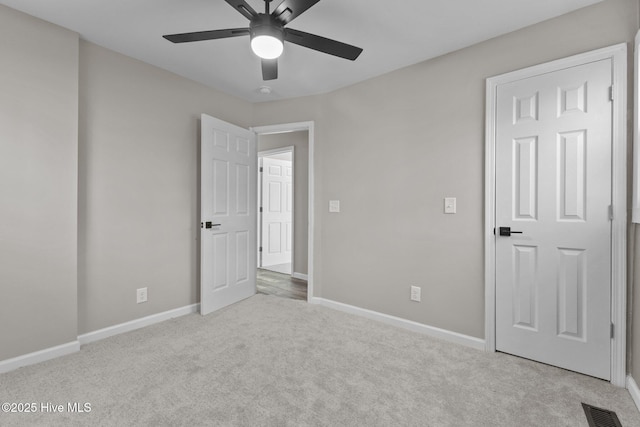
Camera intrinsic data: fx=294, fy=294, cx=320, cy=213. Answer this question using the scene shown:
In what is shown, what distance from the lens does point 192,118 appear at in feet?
10.2

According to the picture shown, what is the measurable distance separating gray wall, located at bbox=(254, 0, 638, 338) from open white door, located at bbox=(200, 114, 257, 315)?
838 mm

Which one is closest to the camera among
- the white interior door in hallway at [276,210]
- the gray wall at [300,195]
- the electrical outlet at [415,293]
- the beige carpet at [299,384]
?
the beige carpet at [299,384]

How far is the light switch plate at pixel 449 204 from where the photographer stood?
97.4 inches

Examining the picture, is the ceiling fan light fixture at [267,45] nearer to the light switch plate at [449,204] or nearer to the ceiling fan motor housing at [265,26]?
the ceiling fan motor housing at [265,26]

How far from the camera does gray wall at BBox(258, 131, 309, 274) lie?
15.1ft

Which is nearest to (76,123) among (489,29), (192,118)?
(192,118)

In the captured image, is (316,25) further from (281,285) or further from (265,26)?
(281,285)

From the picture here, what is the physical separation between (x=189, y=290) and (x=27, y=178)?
165cm

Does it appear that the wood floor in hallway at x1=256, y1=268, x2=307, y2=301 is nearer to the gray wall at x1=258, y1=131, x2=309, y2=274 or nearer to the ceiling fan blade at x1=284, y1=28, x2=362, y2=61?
the gray wall at x1=258, y1=131, x2=309, y2=274

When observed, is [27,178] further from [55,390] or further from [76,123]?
[55,390]

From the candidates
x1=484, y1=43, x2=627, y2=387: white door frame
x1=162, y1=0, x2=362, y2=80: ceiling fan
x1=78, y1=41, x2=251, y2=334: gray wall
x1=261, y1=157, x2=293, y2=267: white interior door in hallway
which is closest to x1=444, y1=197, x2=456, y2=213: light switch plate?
x1=484, y1=43, x2=627, y2=387: white door frame

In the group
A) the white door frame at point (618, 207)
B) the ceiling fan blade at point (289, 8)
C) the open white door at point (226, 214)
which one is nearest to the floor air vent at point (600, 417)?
the white door frame at point (618, 207)

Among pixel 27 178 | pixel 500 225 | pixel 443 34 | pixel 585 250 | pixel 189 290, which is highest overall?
pixel 443 34

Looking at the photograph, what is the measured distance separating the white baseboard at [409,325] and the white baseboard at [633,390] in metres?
0.79
